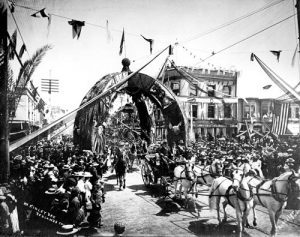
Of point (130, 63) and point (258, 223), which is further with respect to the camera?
point (130, 63)

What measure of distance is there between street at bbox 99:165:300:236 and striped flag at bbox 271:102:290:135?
18.3ft

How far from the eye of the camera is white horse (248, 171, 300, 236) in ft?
20.5

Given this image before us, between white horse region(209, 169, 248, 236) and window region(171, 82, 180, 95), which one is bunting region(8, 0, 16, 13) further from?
window region(171, 82, 180, 95)

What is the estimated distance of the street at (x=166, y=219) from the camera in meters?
7.05

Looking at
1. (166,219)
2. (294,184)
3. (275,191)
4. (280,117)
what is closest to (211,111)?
(280,117)

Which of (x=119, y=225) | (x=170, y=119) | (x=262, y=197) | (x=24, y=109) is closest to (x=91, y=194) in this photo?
(x=119, y=225)

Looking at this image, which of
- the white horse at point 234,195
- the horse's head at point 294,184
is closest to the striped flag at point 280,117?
the white horse at point 234,195

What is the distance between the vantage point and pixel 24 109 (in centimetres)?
2689

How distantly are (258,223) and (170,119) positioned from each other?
6790 mm

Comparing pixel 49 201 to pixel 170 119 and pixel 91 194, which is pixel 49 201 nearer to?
pixel 91 194

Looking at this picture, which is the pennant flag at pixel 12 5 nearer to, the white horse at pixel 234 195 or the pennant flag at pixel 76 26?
the pennant flag at pixel 76 26

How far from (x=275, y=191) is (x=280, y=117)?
7683 millimetres

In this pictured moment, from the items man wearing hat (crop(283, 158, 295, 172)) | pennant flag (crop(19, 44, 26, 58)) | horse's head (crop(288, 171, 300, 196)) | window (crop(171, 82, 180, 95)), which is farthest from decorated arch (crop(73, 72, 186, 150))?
window (crop(171, 82, 180, 95))

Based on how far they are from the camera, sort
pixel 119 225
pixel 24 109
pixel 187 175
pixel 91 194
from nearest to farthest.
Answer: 1. pixel 119 225
2. pixel 91 194
3. pixel 187 175
4. pixel 24 109
